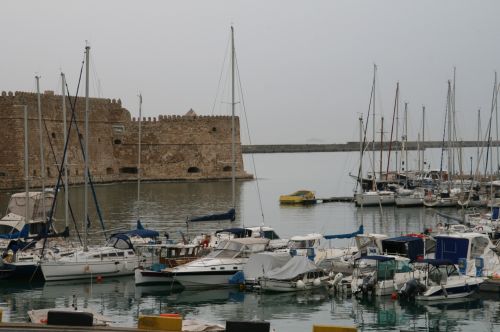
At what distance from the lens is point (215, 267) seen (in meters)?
20.5

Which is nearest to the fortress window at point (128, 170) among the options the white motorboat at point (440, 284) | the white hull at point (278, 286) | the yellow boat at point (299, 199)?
the yellow boat at point (299, 199)

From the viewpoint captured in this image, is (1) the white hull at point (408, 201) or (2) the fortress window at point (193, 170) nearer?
(1) the white hull at point (408, 201)

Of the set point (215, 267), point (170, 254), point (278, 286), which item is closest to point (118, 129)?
point (170, 254)

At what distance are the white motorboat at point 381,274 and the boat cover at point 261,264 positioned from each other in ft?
6.01

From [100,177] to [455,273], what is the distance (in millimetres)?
37721

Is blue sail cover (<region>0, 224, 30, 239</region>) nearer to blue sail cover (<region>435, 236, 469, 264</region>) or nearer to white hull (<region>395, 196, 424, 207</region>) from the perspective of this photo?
blue sail cover (<region>435, 236, 469, 264</region>)

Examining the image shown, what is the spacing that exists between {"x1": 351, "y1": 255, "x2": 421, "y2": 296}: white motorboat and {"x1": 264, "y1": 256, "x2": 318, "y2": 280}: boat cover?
3.69ft

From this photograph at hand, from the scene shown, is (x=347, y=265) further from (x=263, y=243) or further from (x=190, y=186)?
(x=190, y=186)

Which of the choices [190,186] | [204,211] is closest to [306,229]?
[204,211]

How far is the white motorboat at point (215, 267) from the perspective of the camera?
2031 cm

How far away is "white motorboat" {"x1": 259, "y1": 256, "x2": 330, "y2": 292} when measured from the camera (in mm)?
19844

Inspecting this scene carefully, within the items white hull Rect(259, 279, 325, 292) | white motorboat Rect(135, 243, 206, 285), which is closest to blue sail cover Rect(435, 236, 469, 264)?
white hull Rect(259, 279, 325, 292)

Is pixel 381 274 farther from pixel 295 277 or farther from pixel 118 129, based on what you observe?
pixel 118 129

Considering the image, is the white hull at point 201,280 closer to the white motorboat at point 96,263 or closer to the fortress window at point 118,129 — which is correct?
the white motorboat at point 96,263
